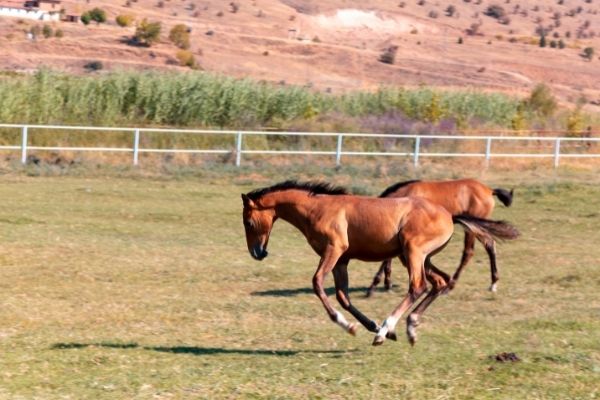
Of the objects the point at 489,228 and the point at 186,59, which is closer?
the point at 489,228

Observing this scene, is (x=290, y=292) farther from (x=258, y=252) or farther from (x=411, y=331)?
(x=411, y=331)

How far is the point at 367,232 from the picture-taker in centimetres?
1032

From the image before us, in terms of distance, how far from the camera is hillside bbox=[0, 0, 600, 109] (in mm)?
72375

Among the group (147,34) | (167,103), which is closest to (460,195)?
(167,103)

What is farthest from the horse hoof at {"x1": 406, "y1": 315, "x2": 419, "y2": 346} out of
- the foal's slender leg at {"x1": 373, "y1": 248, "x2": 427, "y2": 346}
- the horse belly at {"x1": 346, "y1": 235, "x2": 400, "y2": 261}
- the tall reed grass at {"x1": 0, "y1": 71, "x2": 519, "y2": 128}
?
the tall reed grass at {"x1": 0, "y1": 71, "x2": 519, "y2": 128}

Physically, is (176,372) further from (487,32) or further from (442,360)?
(487,32)

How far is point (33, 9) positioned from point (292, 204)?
268ft

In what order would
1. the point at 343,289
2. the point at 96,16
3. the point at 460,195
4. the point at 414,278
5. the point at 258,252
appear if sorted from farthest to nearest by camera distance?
1. the point at 96,16
2. the point at 460,195
3. the point at 258,252
4. the point at 343,289
5. the point at 414,278

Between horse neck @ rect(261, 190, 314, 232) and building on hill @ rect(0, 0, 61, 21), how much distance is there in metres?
76.4

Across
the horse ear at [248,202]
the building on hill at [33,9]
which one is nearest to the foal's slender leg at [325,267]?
the horse ear at [248,202]

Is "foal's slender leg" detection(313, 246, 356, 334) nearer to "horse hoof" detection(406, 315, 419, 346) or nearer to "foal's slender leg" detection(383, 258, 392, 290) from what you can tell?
"horse hoof" detection(406, 315, 419, 346)

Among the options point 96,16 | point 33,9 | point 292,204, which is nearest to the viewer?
point 292,204

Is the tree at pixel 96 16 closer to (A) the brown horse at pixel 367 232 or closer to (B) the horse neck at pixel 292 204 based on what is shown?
(B) the horse neck at pixel 292 204

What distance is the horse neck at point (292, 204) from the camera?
35.0ft
